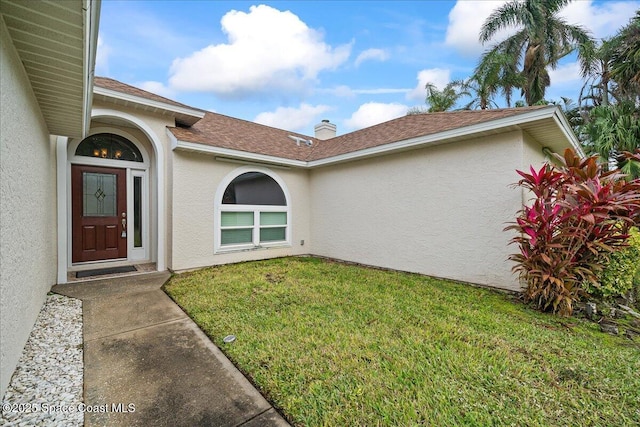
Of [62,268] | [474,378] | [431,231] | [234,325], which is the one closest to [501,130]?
[431,231]

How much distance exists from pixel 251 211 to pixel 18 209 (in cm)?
523

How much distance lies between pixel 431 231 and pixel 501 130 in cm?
251

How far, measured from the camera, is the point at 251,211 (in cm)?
787

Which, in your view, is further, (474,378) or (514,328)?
(514,328)

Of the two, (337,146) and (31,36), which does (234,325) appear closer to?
(31,36)

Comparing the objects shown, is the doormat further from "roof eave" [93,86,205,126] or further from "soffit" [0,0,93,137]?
"roof eave" [93,86,205,126]

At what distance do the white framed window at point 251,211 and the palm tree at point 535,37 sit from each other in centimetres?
1649

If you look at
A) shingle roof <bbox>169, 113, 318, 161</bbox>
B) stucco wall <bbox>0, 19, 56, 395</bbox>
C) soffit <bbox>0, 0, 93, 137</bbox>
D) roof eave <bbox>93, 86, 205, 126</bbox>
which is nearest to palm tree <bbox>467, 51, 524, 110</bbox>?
shingle roof <bbox>169, 113, 318, 161</bbox>

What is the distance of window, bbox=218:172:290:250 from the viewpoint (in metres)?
7.46

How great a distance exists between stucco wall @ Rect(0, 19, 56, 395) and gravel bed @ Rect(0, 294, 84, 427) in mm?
129

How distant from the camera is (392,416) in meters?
2.05

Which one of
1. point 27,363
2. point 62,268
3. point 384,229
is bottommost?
point 27,363

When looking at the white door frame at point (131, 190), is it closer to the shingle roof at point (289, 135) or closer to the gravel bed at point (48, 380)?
the shingle roof at point (289, 135)

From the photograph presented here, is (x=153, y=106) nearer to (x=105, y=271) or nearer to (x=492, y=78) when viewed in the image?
(x=105, y=271)
